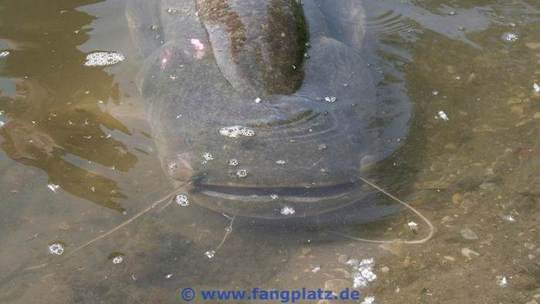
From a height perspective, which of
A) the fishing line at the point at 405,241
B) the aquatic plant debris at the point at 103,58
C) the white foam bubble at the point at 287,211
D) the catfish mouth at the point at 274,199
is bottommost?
the fishing line at the point at 405,241

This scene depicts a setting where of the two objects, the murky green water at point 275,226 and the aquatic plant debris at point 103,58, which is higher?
the aquatic plant debris at point 103,58

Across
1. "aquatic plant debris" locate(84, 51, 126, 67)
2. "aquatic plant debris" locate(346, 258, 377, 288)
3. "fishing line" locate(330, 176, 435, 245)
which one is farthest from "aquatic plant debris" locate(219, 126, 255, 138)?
"aquatic plant debris" locate(84, 51, 126, 67)

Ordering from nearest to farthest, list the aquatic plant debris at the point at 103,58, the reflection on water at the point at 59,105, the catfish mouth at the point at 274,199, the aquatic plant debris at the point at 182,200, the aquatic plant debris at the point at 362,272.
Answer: the aquatic plant debris at the point at 362,272 → the catfish mouth at the point at 274,199 → the aquatic plant debris at the point at 182,200 → the reflection on water at the point at 59,105 → the aquatic plant debris at the point at 103,58

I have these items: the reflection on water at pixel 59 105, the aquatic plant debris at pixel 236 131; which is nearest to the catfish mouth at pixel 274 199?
the aquatic plant debris at pixel 236 131

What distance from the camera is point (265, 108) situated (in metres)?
3.02

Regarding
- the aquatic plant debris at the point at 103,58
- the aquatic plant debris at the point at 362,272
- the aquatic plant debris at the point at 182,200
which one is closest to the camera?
the aquatic plant debris at the point at 362,272

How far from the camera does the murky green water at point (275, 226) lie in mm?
2756

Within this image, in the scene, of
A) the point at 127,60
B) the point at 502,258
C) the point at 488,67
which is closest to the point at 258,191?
the point at 502,258

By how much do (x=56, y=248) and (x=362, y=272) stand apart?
139cm

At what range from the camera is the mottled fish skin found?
2893 millimetres

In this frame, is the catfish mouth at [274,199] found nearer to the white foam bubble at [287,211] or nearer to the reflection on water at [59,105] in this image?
the white foam bubble at [287,211]

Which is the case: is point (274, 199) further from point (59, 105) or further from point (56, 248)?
point (59, 105)

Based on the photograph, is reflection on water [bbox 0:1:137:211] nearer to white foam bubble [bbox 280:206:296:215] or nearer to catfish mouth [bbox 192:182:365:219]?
catfish mouth [bbox 192:182:365:219]

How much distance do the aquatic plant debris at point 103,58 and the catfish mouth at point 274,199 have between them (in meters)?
1.49
